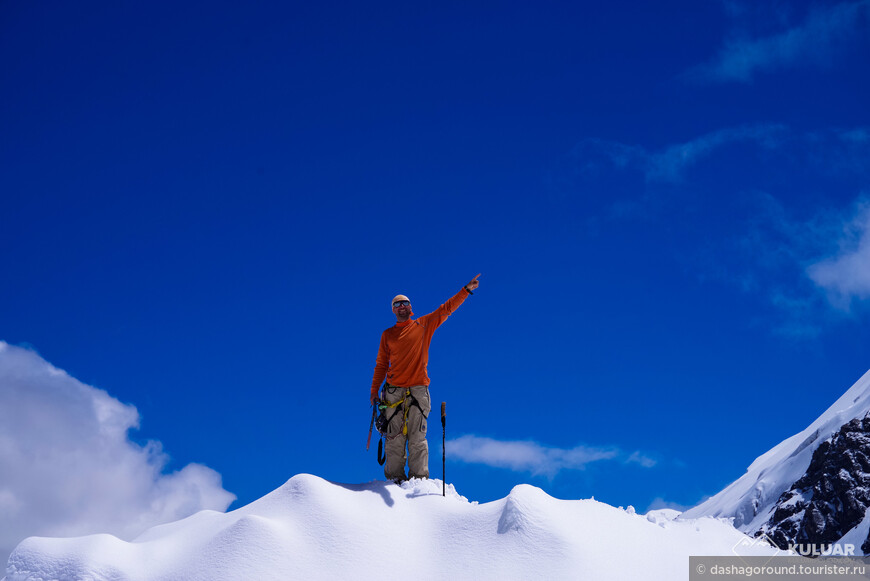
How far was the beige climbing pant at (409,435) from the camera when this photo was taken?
53.2 ft

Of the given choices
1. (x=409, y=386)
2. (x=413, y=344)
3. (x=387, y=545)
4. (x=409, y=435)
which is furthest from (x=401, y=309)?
(x=387, y=545)

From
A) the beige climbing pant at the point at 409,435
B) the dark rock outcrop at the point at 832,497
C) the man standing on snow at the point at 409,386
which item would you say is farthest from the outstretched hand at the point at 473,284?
the dark rock outcrop at the point at 832,497

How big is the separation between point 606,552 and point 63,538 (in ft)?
31.5

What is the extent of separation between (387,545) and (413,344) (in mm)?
4760

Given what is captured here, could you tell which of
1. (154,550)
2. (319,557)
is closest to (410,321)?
(319,557)

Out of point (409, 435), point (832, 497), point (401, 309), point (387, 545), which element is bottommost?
point (387, 545)

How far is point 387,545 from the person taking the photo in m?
12.9

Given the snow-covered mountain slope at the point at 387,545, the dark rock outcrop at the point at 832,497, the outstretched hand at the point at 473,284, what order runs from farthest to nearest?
the dark rock outcrop at the point at 832,497 < the outstretched hand at the point at 473,284 < the snow-covered mountain slope at the point at 387,545

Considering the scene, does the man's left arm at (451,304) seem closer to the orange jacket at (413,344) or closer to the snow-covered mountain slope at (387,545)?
the orange jacket at (413,344)

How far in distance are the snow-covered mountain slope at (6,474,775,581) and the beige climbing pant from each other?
5.46ft

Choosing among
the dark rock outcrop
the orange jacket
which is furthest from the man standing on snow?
the dark rock outcrop

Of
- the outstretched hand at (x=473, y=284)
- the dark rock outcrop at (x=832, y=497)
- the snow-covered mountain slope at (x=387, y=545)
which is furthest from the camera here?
the dark rock outcrop at (x=832, y=497)

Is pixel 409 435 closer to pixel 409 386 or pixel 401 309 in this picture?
pixel 409 386

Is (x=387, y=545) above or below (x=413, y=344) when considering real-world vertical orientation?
below
